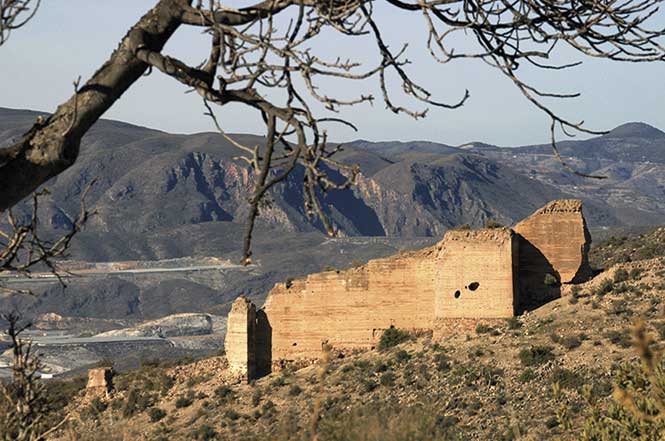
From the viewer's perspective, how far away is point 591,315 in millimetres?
26516

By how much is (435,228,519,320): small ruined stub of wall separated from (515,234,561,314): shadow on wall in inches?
14.9

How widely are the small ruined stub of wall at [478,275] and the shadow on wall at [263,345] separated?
384 cm

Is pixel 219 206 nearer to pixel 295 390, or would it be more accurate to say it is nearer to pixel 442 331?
pixel 295 390

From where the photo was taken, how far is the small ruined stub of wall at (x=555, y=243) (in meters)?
26.5

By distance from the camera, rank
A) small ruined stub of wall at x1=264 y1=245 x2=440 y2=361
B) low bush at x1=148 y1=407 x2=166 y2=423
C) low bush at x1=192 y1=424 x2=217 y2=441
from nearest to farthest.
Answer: low bush at x1=192 y1=424 x2=217 y2=441, small ruined stub of wall at x1=264 y1=245 x2=440 y2=361, low bush at x1=148 y1=407 x2=166 y2=423

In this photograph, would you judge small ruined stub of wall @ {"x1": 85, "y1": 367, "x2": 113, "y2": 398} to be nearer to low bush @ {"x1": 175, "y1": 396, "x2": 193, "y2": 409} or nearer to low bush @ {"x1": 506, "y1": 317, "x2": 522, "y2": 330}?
low bush @ {"x1": 175, "y1": 396, "x2": 193, "y2": 409}

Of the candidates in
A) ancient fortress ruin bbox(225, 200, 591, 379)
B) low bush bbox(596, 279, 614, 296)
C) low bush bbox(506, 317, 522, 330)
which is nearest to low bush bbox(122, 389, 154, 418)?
ancient fortress ruin bbox(225, 200, 591, 379)

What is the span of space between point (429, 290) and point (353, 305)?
1.60m

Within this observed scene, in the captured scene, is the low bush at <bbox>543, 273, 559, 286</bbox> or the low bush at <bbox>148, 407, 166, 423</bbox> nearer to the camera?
the low bush at <bbox>543, 273, 559, 286</bbox>

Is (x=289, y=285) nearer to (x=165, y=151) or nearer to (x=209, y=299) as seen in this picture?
(x=209, y=299)

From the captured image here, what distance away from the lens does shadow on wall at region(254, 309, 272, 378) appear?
2798cm

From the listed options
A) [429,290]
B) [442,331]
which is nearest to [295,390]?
[442,331]

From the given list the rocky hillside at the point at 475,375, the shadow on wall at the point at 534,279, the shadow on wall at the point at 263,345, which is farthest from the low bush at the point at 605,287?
the shadow on wall at the point at 263,345

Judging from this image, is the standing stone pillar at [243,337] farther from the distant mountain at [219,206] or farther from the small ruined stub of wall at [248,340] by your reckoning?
the distant mountain at [219,206]
